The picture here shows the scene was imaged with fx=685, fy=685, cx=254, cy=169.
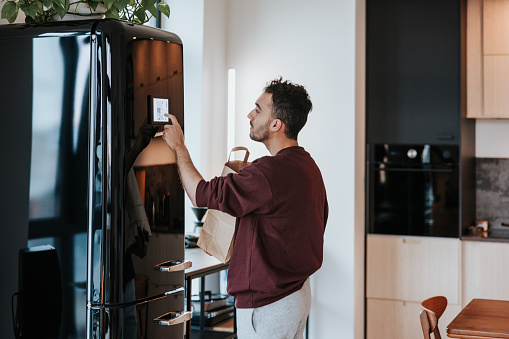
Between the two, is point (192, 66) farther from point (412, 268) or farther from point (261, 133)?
point (261, 133)

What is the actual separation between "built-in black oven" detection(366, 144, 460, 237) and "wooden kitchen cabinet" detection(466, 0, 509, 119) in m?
0.40

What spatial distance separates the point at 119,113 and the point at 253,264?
0.65 metres

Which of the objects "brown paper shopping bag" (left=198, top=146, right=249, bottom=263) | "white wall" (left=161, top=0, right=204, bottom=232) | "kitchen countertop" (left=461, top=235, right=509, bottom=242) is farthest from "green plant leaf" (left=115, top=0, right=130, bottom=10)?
"kitchen countertop" (left=461, top=235, right=509, bottom=242)

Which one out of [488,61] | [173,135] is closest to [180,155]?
[173,135]

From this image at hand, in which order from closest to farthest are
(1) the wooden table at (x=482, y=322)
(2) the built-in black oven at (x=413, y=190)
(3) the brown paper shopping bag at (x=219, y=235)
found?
(1) the wooden table at (x=482, y=322) → (3) the brown paper shopping bag at (x=219, y=235) → (2) the built-in black oven at (x=413, y=190)

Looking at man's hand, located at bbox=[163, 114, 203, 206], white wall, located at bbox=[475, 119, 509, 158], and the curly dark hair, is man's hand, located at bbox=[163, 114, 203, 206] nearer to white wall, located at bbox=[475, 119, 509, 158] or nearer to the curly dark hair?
the curly dark hair

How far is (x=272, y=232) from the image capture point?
88.9 inches

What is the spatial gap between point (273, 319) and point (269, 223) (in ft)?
1.07

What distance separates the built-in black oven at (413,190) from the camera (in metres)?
4.34

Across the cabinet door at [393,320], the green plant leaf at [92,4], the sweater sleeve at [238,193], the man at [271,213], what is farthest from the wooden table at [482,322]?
the green plant leaf at [92,4]

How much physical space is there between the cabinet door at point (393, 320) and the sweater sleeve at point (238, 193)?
8.16 feet

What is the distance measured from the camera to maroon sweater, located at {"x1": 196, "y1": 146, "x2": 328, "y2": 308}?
7.15 ft

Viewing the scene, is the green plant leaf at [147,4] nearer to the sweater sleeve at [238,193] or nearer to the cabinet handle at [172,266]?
the sweater sleeve at [238,193]

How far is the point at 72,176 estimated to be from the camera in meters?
2.08
